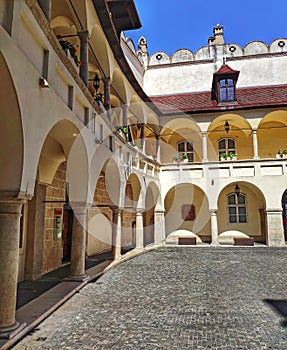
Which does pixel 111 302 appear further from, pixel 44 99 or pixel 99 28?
pixel 99 28

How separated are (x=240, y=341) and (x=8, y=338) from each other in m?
3.41

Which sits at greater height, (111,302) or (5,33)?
(5,33)

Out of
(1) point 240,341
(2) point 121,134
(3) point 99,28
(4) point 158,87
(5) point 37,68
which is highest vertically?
(4) point 158,87

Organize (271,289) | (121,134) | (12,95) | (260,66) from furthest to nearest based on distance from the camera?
(260,66), (121,134), (271,289), (12,95)

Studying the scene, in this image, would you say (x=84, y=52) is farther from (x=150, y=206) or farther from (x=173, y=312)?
(x=150, y=206)

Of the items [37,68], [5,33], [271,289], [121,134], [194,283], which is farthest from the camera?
[121,134]

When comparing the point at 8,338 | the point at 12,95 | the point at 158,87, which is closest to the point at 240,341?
the point at 8,338

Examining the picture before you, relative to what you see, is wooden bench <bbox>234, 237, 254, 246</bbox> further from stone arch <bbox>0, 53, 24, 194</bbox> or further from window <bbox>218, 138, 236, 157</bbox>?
stone arch <bbox>0, 53, 24, 194</bbox>

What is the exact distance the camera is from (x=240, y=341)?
473 cm

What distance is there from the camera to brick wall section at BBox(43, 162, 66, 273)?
10398 millimetres

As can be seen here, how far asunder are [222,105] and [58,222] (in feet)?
44.5

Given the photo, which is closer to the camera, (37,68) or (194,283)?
(37,68)

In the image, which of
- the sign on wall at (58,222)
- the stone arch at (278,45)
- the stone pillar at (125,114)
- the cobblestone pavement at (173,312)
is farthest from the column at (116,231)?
the stone arch at (278,45)

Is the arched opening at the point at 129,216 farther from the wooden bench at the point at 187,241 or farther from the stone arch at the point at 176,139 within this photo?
the stone arch at the point at 176,139
